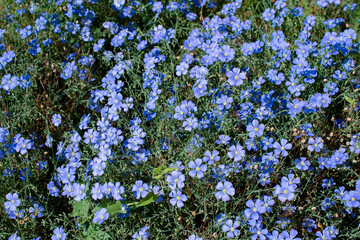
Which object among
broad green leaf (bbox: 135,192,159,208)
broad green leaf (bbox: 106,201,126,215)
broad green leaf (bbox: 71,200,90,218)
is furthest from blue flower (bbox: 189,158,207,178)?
broad green leaf (bbox: 71,200,90,218)

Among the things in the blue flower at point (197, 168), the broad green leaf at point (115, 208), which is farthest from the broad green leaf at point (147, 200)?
the blue flower at point (197, 168)

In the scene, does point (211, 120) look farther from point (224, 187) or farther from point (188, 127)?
point (224, 187)

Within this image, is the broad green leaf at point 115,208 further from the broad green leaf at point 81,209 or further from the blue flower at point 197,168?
the blue flower at point 197,168

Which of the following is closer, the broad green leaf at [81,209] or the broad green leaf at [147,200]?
the broad green leaf at [147,200]

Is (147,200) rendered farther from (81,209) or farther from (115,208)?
(81,209)

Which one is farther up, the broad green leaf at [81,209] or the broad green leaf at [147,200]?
the broad green leaf at [81,209]

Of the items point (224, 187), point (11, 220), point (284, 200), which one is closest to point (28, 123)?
point (11, 220)

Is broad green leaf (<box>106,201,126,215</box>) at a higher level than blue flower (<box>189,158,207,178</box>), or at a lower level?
lower

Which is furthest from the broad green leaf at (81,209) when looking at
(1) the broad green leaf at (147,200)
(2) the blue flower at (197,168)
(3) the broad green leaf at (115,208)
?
(2) the blue flower at (197,168)

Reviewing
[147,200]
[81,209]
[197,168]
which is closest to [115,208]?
[147,200]

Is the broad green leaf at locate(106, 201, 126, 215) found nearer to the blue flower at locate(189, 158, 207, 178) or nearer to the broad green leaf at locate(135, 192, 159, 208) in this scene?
the broad green leaf at locate(135, 192, 159, 208)

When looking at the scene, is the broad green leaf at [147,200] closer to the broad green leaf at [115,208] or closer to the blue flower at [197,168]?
the broad green leaf at [115,208]
